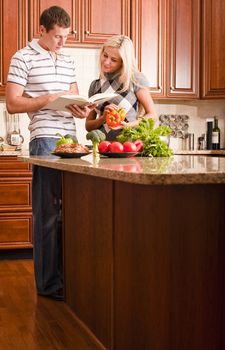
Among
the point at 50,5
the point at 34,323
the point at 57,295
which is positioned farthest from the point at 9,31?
the point at 34,323

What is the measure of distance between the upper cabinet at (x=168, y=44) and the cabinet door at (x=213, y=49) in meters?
0.07

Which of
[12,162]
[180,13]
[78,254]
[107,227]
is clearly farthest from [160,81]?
[107,227]

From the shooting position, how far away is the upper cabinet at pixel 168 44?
5.46m

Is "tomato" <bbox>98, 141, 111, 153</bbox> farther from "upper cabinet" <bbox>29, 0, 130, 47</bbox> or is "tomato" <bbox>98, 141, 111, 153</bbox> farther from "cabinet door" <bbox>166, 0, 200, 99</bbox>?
"cabinet door" <bbox>166, 0, 200, 99</bbox>

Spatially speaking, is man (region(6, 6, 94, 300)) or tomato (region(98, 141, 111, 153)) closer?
tomato (region(98, 141, 111, 153))

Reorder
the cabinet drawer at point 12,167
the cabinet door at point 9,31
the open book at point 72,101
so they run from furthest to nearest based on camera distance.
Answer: the cabinet door at point 9,31 < the cabinet drawer at point 12,167 < the open book at point 72,101

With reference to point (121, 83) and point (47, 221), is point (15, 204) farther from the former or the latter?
point (121, 83)

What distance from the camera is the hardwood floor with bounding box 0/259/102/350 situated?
270 cm

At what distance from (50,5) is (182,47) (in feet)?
4.08

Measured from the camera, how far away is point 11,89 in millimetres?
3457

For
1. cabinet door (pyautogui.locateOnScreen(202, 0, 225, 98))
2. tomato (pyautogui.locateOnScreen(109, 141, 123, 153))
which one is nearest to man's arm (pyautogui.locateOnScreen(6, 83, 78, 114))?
tomato (pyautogui.locateOnScreen(109, 141, 123, 153))

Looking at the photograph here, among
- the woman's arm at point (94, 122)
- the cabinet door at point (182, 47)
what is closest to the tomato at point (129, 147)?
the woman's arm at point (94, 122)

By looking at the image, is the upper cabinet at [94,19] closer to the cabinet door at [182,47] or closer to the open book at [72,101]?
the cabinet door at [182,47]

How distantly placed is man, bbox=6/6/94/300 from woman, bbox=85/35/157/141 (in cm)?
22
